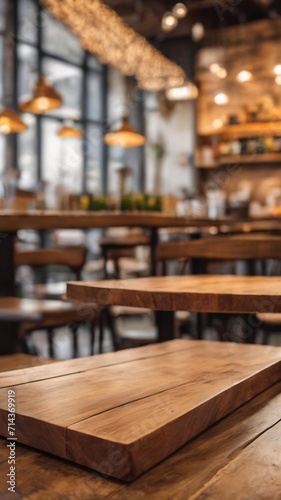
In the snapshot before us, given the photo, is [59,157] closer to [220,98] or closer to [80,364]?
[220,98]

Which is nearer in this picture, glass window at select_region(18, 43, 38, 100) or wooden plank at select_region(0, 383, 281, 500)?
wooden plank at select_region(0, 383, 281, 500)

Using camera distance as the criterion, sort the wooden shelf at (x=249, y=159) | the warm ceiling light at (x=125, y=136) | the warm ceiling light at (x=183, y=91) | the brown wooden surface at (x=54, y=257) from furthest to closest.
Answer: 1. the wooden shelf at (x=249, y=159)
2. the warm ceiling light at (x=183, y=91)
3. the warm ceiling light at (x=125, y=136)
4. the brown wooden surface at (x=54, y=257)

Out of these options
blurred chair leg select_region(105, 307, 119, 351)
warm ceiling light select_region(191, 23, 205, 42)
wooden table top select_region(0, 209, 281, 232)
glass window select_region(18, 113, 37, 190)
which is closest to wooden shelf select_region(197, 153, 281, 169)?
warm ceiling light select_region(191, 23, 205, 42)

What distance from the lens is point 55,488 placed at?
88 centimetres

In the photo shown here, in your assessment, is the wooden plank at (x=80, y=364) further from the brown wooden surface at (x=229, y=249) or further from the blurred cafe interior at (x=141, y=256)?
the brown wooden surface at (x=229, y=249)

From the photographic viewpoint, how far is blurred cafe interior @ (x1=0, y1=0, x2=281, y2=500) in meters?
0.96

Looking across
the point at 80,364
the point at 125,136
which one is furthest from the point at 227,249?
the point at 125,136

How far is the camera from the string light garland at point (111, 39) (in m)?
6.32

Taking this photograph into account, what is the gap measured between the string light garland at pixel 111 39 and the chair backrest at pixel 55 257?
11.3 feet

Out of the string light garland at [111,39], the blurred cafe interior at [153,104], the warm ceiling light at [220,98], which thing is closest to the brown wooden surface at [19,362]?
the string light garland at [111,39]

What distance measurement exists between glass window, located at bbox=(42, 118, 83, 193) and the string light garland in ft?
4.75

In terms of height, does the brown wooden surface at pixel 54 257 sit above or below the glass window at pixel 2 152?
below

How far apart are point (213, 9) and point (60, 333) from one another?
20.5ft

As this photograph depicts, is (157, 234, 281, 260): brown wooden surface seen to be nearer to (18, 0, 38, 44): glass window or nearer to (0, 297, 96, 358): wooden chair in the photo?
(0, 297, 96, 358): wooden chair
